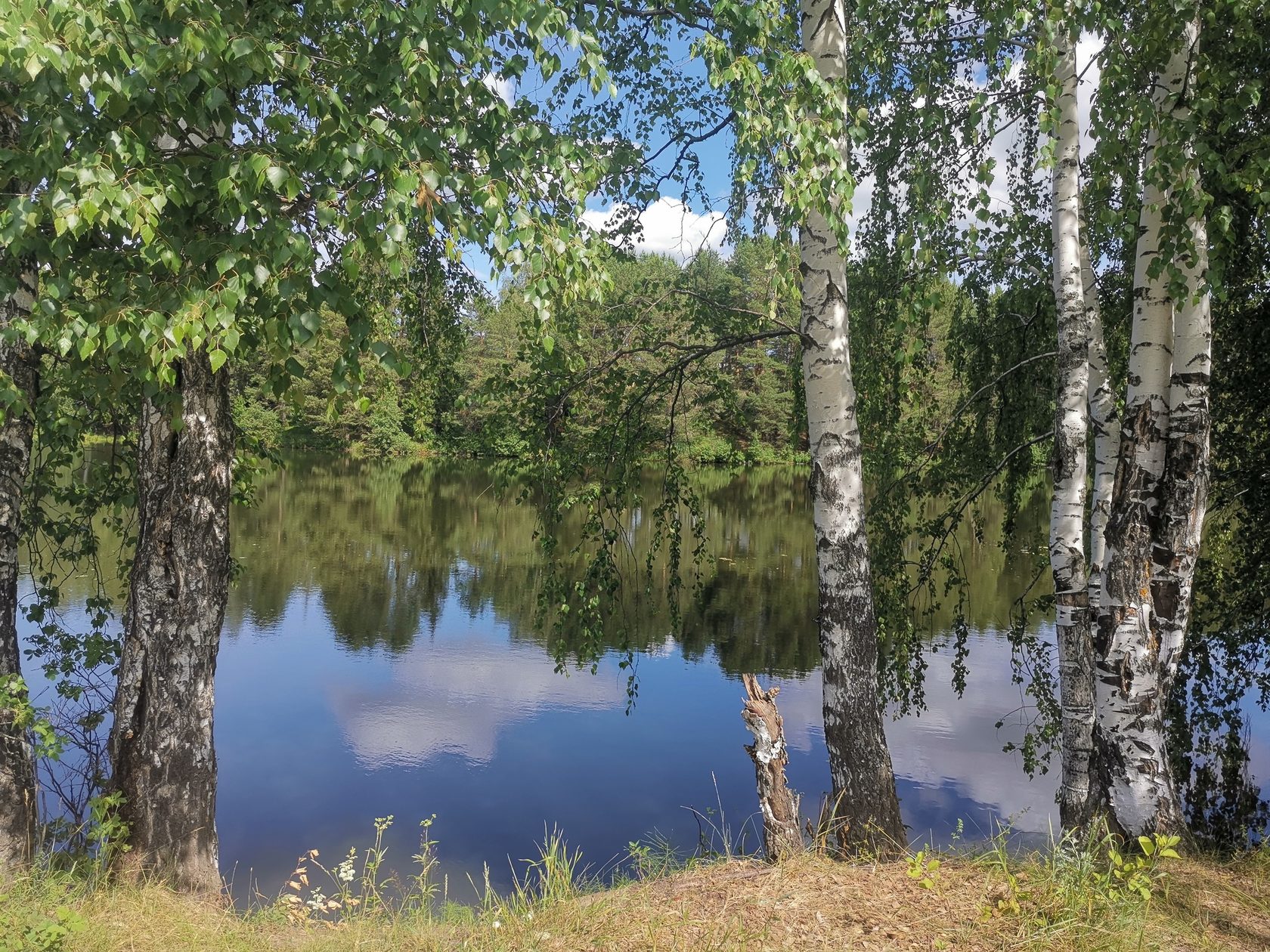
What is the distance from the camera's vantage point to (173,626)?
478cm

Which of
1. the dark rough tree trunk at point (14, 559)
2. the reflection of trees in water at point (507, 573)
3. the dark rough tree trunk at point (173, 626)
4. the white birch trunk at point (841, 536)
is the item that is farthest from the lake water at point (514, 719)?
the dark rough tree trunk at point (14, 559)

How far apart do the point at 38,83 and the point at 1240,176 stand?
450 cm

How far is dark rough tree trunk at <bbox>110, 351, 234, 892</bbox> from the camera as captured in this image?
4.74 m

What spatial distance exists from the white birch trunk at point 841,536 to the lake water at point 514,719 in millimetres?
760

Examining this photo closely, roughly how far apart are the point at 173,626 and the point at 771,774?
125 inches

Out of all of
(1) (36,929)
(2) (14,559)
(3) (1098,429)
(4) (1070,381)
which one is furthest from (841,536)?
(2) (14,559)

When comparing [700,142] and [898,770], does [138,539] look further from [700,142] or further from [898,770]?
[898,770]

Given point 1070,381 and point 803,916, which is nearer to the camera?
point 803,916

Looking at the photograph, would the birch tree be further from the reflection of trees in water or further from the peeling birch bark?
the reflection of trees in water

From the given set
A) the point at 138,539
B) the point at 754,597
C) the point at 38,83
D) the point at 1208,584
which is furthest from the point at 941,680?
the point at 38,83

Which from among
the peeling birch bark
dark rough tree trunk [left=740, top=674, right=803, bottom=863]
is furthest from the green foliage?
the peeling birch bark

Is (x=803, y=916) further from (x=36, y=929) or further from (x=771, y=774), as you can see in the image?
(x=36, y=929)

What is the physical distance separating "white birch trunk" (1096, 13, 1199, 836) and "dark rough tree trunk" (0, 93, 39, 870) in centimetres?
559

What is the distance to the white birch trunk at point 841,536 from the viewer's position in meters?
4.93
